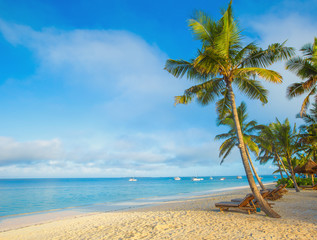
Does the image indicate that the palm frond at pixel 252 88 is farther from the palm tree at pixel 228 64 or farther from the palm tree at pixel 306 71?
the palm tree at pixel 306 71

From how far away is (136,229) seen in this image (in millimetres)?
6508

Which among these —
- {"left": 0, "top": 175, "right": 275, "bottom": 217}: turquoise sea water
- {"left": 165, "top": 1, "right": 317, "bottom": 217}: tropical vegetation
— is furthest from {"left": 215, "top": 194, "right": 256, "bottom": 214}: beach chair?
{"left": 0, "top": 175, "right": 275, "bottom": 217}: turquoise sea water

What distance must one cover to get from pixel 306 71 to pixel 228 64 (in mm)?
6384

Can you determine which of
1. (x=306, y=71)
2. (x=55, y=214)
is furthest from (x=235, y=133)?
(x=55, y=214)

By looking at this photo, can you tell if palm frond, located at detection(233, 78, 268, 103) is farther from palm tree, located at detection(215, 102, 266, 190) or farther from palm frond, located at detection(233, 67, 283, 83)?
palm tree, located at detection(215, 102, 266, 190)

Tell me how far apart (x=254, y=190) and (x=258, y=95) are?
13.2 feet

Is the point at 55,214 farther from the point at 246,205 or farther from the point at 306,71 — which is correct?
the point at 306,71

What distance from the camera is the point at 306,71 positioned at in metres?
11.1

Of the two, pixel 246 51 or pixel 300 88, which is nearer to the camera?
pixel 246 51

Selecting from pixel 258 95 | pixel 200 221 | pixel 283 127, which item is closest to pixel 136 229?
pixel 200 221

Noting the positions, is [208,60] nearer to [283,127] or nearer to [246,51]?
[246,51]

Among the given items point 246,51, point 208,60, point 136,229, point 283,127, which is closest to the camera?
point 136,229

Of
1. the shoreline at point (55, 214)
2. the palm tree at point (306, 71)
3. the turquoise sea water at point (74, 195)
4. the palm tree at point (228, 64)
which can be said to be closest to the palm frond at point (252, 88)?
the palm tree at point (228, 64)

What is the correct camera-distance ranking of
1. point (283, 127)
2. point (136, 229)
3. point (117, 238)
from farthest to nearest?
point (283, 127)
point (136, 229)
point (117, 238)
